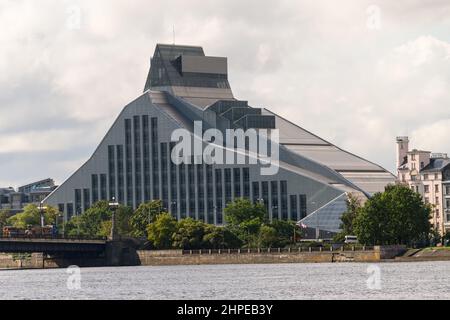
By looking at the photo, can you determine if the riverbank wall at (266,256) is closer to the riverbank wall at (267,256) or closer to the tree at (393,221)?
the riverbank wall at (267,256)

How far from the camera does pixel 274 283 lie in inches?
4218

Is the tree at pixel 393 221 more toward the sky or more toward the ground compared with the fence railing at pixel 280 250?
more toward the sky

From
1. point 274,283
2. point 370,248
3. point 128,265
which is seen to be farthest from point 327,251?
point 274,283

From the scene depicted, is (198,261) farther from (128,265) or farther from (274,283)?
(274,283)

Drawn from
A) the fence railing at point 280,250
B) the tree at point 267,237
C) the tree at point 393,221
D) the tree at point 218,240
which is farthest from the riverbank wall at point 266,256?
the tree at point 393,221

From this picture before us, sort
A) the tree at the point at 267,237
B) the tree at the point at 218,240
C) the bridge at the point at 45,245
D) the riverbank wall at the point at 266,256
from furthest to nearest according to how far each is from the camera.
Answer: the tree at the point at 218,240, the tree at the point at 267,237, the bridge at the point at 45,245, the riverbank wall at the point at 266,256

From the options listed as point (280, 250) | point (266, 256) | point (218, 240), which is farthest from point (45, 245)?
point (280, 250)

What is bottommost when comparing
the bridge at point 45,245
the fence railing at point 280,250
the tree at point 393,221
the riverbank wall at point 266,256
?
the riverbank wall at point 266,256

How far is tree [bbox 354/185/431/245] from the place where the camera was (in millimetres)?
178750

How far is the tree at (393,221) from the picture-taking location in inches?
7037

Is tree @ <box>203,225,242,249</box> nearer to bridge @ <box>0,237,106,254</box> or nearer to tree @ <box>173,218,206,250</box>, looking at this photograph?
tree @ <box>173,218,206,250</box>
